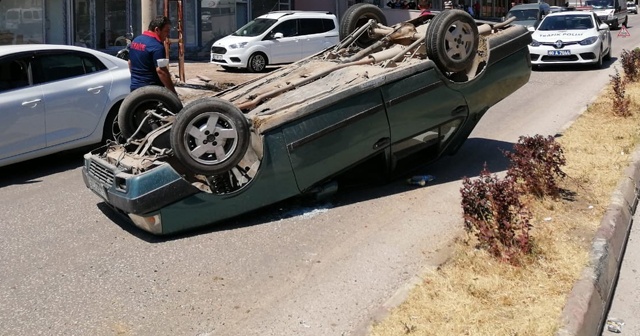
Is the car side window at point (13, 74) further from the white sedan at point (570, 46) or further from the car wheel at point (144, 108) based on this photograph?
the white sedan at point (570, 46)

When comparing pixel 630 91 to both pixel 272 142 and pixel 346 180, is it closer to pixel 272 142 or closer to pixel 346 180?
pixel 346 180

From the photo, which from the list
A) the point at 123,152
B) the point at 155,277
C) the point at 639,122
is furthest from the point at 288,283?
the point at 639,122

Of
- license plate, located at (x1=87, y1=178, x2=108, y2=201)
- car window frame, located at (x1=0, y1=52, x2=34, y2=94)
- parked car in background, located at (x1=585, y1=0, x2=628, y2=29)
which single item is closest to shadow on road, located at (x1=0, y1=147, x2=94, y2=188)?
car window frame, located at (x1=0, y1=52, x2=34, y2=94)

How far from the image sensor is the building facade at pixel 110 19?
2086 cm

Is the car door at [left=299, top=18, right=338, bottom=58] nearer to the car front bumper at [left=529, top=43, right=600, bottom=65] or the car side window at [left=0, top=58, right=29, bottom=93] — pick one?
the car front bumper at [left=529, top=43, right=600, bottom=65]

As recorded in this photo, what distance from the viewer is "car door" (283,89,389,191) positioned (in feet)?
22.8

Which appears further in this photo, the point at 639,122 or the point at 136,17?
the point at 136,17

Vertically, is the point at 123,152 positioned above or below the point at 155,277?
above

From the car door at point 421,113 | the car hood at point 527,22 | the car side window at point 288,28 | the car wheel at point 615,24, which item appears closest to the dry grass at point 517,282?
the car door at point 421,113

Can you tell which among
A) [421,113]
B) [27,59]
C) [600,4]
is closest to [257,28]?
[27,59]

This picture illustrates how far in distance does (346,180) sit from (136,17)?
1817cm

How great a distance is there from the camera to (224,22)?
28109 millimetres

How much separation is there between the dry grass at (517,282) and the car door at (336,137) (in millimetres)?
1411

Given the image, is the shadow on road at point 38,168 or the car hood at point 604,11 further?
the car hood at point 604,11
